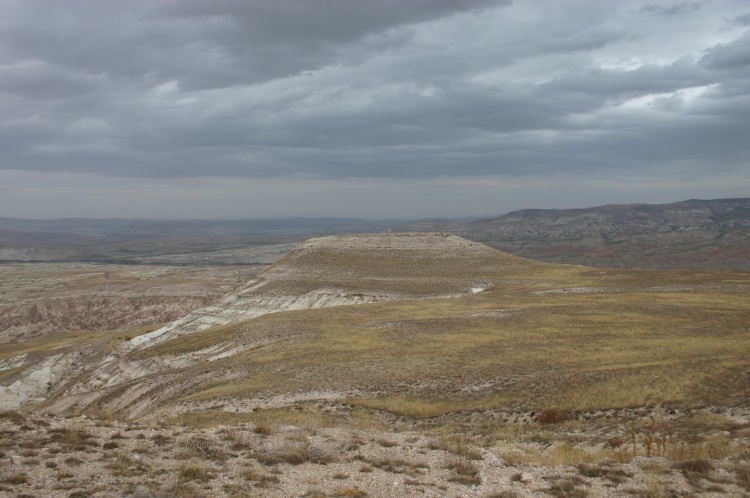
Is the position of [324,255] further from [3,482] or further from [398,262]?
[3,482]

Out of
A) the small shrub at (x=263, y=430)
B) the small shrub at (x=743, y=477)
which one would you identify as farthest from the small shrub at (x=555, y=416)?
the small shrub at (x=263, y=430)

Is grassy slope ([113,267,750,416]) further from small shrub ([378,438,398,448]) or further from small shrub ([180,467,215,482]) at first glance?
small shrub ([180,467,215,482])

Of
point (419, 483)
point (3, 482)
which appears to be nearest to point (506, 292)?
point (419, 483)

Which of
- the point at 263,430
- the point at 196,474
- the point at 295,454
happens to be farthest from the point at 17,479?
the point at 263,430

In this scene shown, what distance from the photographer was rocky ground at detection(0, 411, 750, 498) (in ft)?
41.5

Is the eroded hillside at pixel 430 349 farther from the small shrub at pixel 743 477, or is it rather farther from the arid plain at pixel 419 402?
the small shrub at pixel 743 477

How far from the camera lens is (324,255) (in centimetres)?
7756

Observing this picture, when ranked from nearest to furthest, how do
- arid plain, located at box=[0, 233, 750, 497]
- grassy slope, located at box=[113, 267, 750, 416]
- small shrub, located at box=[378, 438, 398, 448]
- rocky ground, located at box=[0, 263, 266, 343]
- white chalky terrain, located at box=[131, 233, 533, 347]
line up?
arid plain, located at box=[0, 233, 750, 497] < small shrub, located at box=[378, 438, 398, 448] < grassy slope, located at box=[113, 267, 750, 416] < white chalky terrain, located at box=[131, 233, 533, 347] < rocky ground, located at box=[0, 263, 266, 343]

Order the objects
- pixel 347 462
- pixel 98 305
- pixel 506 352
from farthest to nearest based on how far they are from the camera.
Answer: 1. pixel 98 305
2. pixel 506 352
3. pixel 347 462

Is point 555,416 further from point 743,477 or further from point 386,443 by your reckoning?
point 743,477

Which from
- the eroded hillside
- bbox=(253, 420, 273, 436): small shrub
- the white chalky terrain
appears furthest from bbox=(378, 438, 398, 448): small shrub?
the white chalky terrain

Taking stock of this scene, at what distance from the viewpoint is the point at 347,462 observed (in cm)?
1490

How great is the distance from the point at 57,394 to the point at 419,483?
4281cm

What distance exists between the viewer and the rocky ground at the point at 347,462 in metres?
12.7
